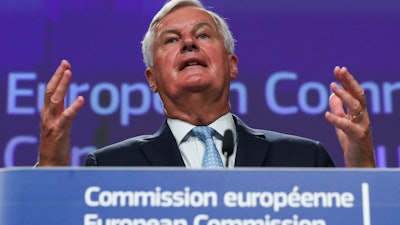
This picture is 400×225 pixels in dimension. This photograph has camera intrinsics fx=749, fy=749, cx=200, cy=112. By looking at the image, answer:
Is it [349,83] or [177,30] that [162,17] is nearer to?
[177,30]

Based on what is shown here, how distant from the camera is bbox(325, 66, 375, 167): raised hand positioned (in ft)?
5.02

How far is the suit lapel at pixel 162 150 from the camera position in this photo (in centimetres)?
183

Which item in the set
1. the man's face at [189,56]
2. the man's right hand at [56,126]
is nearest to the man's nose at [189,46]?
the man's face at [189,56]

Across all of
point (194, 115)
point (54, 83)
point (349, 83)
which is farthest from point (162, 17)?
point (349, 83)

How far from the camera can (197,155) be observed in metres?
1.89

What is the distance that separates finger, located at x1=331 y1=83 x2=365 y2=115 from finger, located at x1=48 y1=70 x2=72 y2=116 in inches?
21.8

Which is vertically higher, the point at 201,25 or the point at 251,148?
the point at 201,25

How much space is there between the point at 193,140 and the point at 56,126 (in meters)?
0.46

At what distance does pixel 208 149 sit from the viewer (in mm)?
1837

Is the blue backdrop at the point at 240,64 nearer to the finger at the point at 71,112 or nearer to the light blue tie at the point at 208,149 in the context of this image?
the light blue tie at the point at 208,149

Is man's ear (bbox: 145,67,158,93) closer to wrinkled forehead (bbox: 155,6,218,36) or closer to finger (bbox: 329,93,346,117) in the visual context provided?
wrinkled forehead (bbox: 155,6,218,36)

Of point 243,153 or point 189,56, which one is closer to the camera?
point 243,153

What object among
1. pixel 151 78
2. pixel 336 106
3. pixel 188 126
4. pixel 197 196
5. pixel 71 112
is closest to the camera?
pixel 197 196

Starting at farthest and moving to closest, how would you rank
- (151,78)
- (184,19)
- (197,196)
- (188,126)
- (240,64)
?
(240,64) < (151,78) < (184,19) < (188,126) < (197,196)
